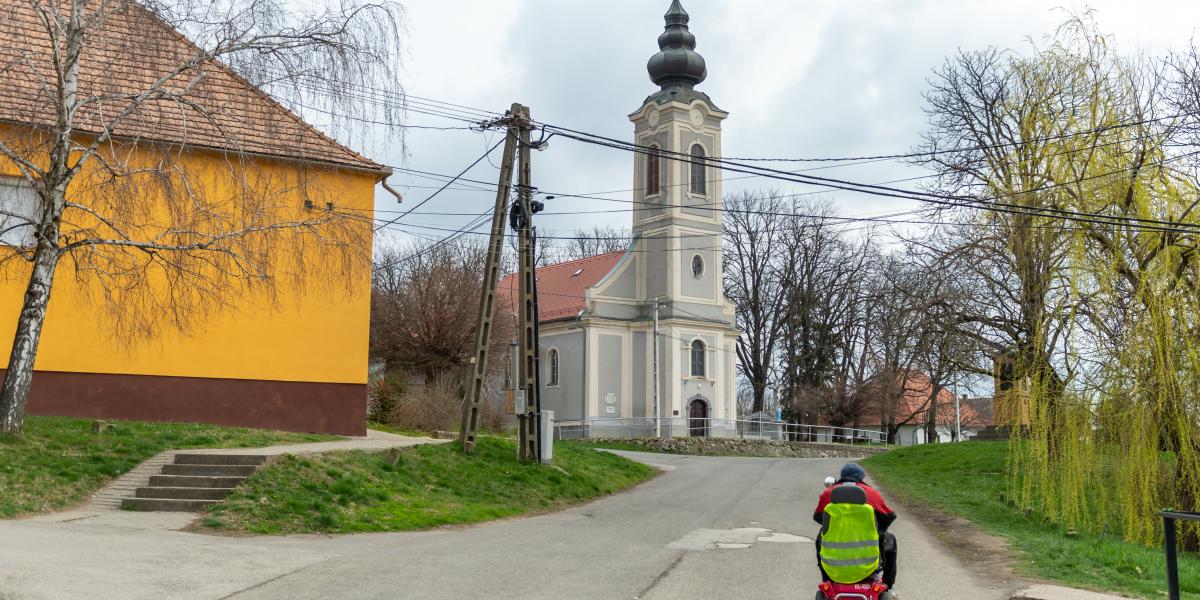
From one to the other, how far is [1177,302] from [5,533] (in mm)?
13876

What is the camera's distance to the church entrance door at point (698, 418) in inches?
1914

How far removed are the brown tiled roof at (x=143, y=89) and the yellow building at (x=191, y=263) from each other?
0.10ft

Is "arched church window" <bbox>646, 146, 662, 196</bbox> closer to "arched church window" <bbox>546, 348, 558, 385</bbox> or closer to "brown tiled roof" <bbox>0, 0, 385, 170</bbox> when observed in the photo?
"arched church window" <bbox>546, 348, 558, 385</bbox>

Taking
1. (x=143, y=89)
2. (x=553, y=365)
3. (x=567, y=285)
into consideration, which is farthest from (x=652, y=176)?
(x=143, y=89)

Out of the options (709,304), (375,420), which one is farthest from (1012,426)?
(709,304)

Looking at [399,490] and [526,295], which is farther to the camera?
[526,295]

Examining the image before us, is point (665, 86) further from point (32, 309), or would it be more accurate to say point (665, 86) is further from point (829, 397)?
point (32, 309)

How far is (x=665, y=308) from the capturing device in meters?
48.8

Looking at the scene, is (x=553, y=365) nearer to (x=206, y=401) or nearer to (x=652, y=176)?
(x=652, y=176)

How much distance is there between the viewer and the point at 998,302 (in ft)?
80.3

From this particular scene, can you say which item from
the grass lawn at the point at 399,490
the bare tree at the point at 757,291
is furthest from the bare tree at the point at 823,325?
the grass lawn at the point at 399,490

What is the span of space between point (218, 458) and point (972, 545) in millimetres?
10961

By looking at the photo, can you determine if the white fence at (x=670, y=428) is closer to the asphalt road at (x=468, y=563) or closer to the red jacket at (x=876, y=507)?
the asphalt road at (x=468, y=563)

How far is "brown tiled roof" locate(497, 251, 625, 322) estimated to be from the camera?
51781 mm
